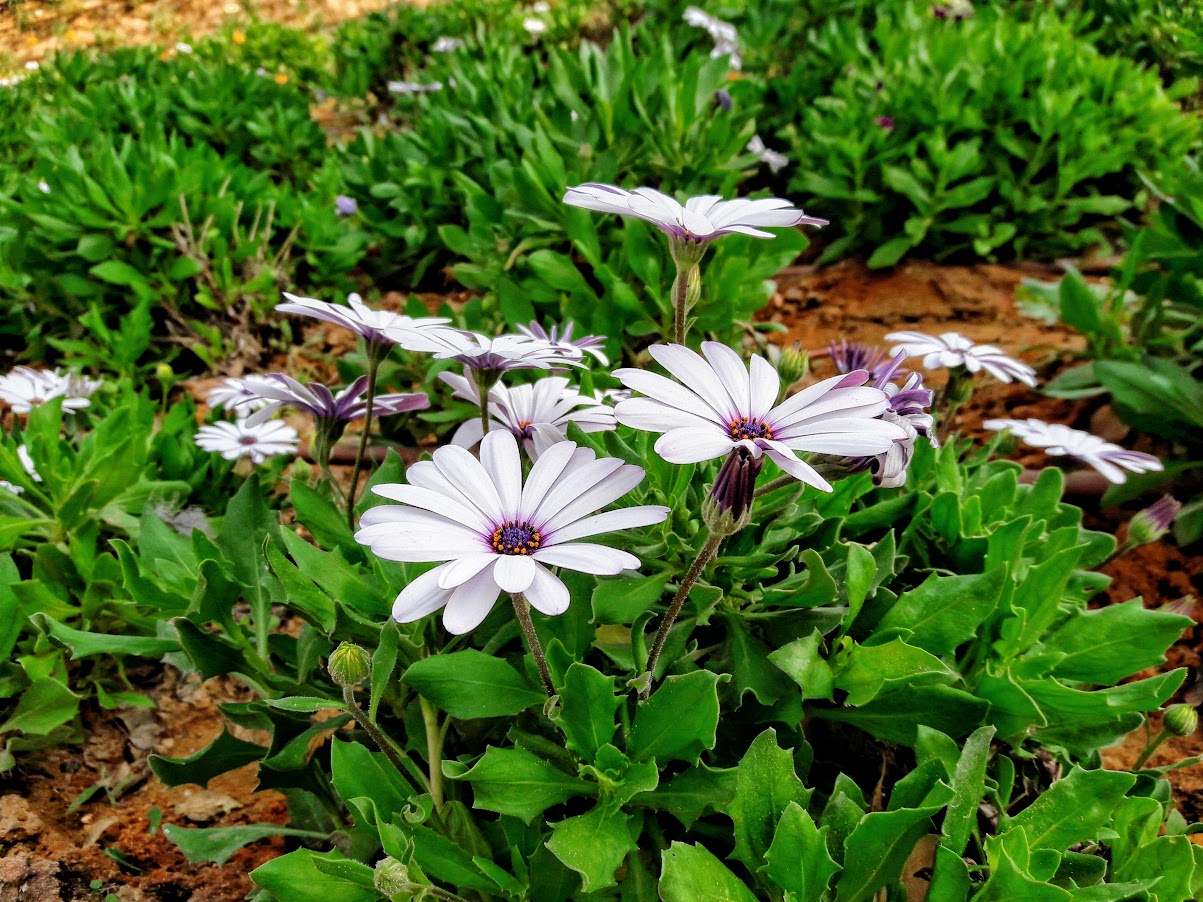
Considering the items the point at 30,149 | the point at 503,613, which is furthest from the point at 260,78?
the point at 503,613

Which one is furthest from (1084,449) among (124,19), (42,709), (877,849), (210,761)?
(124,19)

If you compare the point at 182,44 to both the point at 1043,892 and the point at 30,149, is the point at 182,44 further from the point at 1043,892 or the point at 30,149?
the point at 1043,892

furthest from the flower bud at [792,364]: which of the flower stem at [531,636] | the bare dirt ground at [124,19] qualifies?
the bare dirt ground at [124,19]

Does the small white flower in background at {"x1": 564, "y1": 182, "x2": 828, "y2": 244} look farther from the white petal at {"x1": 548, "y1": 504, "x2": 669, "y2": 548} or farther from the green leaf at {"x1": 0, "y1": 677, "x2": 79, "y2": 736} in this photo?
the green leaf at {"x1": 0, "y1": 677, "x2": 79, "y2": 736}

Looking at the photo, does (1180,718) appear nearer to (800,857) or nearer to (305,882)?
(800,857)

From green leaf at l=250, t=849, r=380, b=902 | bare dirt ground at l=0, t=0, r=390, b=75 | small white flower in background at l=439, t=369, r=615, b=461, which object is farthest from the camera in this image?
bare dirt ground at l=0, t=0, r=390, b=75

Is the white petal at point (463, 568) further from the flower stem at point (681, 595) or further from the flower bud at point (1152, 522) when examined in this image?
the flower bud at point (1152, 522)

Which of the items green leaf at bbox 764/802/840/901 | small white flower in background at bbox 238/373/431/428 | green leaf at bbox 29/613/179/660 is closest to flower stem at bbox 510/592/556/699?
green leaf at bbox 764/802/840/901
